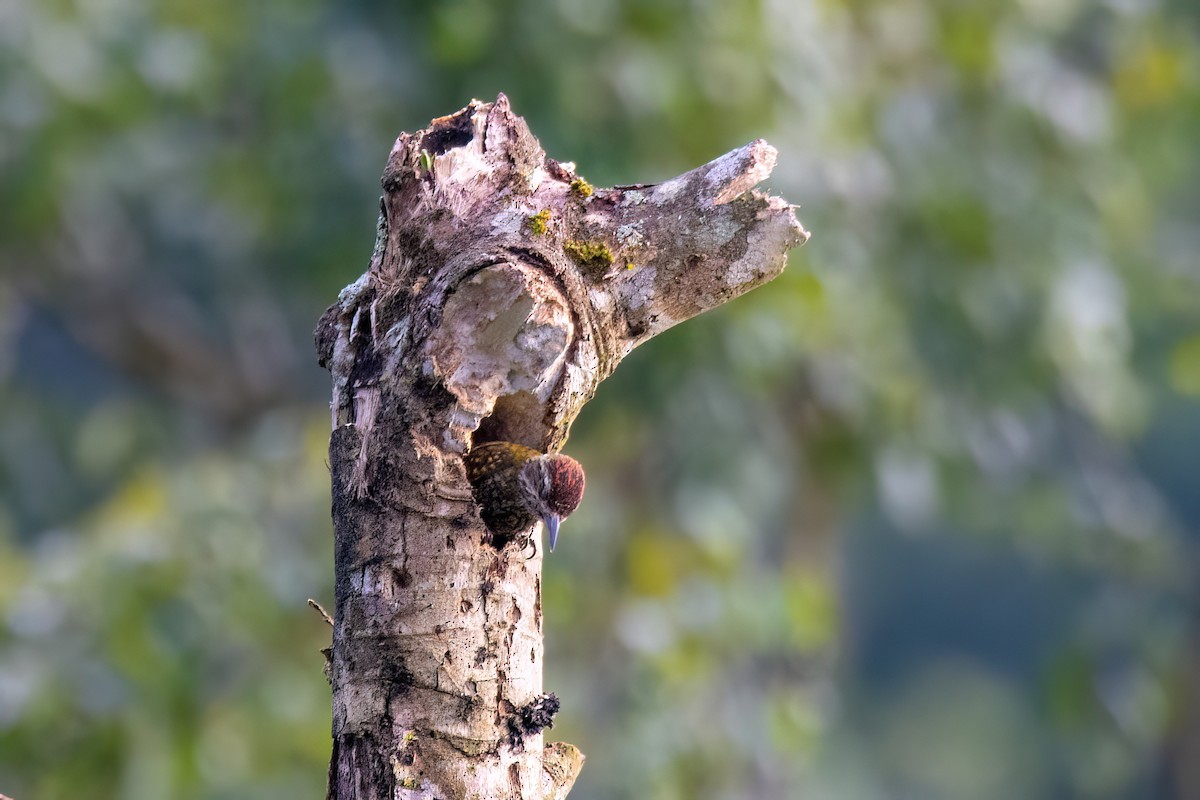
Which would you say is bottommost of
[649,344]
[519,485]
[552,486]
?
[519,485]

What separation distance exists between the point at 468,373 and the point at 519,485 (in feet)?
0.66

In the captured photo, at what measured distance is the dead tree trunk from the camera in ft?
6.61

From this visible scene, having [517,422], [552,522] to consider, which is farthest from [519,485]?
[552,522]

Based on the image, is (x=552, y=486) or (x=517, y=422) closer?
(x=517, y=422)

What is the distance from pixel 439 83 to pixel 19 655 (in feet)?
9.18

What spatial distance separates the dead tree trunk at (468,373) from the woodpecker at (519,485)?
0.13 feet

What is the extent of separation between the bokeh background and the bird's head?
2746 millimetres

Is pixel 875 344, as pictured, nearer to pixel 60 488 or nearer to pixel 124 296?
pixel 124 296

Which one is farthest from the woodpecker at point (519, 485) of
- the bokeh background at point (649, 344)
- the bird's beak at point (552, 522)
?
the bokeh background at point (649, 344)

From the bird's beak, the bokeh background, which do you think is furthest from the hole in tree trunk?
the bokeh background

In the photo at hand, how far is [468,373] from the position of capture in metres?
2.10

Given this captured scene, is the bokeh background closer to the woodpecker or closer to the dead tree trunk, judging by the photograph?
the woodpecker

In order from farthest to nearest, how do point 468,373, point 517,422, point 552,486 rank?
point 552,486 → point 517,422 → point 468,373

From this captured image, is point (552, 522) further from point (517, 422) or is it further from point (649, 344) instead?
point (649, 344)
